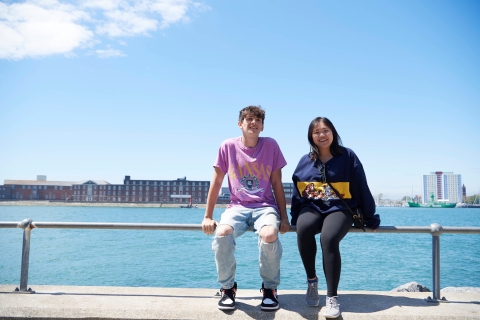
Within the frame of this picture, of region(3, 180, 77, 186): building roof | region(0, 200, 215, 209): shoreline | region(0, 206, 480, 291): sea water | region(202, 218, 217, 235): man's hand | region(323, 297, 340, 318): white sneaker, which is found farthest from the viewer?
region(3, 180, 77, 186): building roof

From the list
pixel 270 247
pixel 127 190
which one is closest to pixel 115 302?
pixel 270 247

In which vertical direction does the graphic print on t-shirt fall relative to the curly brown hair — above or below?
below

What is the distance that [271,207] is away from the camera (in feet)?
10.5

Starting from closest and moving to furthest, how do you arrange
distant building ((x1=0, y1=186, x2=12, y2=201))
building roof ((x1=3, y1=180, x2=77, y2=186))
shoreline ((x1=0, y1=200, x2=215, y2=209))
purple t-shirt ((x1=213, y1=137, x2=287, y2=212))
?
purple t-shirt ((x1=213, y1=137, x2=287, y2=212)) < shoreline ((x1=0, y1=200, x2=215, y2=209)) < distant building ((x1=0, y1=186, x2=12, y2=201)) < building roof ((x1=3, y1=180, x2=77, y2=186))

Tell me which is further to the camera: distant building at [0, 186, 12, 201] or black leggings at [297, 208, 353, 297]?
distant building at [0, 186, 12, 201]

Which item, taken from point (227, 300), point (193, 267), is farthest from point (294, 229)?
point (193, 267)

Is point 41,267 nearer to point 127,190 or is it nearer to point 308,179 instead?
point 308,179

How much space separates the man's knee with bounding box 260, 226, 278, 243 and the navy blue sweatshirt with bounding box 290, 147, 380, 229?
434mm

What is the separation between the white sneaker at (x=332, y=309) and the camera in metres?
2.61

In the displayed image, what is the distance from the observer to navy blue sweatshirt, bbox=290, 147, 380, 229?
10.1ft

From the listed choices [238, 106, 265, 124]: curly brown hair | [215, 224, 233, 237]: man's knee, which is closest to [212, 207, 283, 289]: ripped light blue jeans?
[215, 224, 233, 237]: man's knee

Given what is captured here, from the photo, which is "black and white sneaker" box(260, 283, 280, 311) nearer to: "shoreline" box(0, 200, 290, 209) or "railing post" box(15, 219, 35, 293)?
"railing post" box(15, 219, 35, 293)

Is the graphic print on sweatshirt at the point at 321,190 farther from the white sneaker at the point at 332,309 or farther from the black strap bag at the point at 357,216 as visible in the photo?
the white sneaker at the point at 332,309

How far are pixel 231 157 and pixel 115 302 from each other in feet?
5.12
